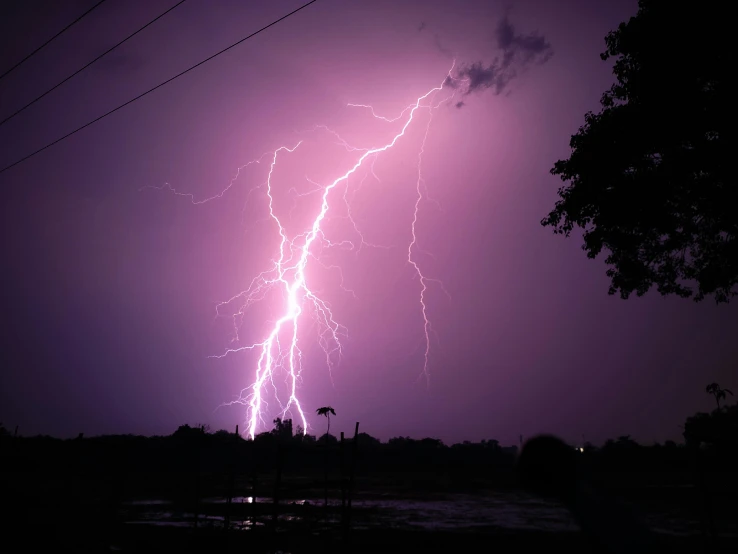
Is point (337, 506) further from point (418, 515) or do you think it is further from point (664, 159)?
point (664, 159)

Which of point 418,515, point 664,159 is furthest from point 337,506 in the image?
point 664,159

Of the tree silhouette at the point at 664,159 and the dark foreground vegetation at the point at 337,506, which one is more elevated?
the tree silhouette at the point at 664,159

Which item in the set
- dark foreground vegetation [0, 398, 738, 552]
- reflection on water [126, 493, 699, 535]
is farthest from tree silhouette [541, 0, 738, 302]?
reflection on water [126, 493, 699, 535]

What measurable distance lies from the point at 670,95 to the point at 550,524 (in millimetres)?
16157

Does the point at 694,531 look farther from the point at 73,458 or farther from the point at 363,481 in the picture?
the point at 363,481

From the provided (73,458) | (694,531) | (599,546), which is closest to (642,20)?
(599,546)

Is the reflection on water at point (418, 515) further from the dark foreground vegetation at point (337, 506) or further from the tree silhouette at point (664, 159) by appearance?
the tree silhouette at point (664, 159)

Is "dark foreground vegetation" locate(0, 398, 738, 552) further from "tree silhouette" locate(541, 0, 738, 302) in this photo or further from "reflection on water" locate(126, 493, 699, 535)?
"tree silhouette" locate(541, 0, 738, 302)

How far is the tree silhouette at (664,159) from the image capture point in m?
8.99

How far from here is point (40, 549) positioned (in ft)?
39.9

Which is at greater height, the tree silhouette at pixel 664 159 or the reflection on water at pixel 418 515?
the tree silhouette at pixel 664 159

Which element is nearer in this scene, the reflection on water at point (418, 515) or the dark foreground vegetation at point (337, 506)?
the dark foreground vegetation at point (337, 506)

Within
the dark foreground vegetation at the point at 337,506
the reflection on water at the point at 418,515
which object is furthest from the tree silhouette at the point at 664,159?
the reflection on water at the point at 418,515

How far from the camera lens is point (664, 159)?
9961mm
